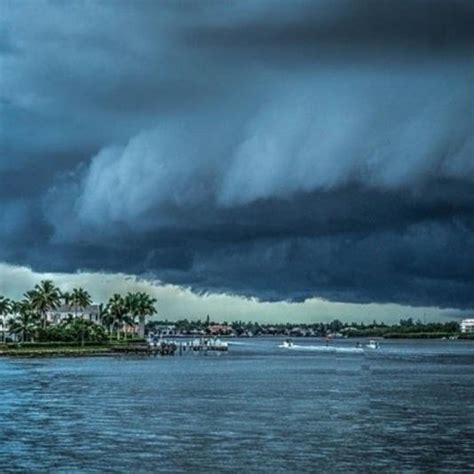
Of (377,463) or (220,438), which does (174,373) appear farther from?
(377,463)

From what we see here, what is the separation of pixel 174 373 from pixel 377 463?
96.3m

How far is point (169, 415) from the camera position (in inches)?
3007

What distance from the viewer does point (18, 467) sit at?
5022cm

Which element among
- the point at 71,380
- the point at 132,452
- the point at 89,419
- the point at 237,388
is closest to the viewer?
the point at 132,452

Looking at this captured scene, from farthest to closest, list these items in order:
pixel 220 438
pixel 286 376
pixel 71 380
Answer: pixel 286 376
pixel 71 380
pixel 220 438

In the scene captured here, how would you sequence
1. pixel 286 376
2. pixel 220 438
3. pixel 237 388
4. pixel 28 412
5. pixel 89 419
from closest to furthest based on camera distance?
pixel 220 438 < pixel 89 419 < pixel 28 412 < pixel 237 388 < pixel 286 376

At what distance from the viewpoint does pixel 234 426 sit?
67.6 m

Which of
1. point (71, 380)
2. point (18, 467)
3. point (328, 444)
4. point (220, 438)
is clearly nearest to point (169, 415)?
point (220, 438)

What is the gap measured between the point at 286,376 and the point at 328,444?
78.7m

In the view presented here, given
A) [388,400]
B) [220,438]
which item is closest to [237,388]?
[388,400]

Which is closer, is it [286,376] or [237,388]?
[237,388]

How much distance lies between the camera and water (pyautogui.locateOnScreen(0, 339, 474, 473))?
51.5m

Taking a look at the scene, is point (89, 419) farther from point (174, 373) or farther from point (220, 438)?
point (174, 373)

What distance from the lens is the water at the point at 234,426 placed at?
51.5 meters
